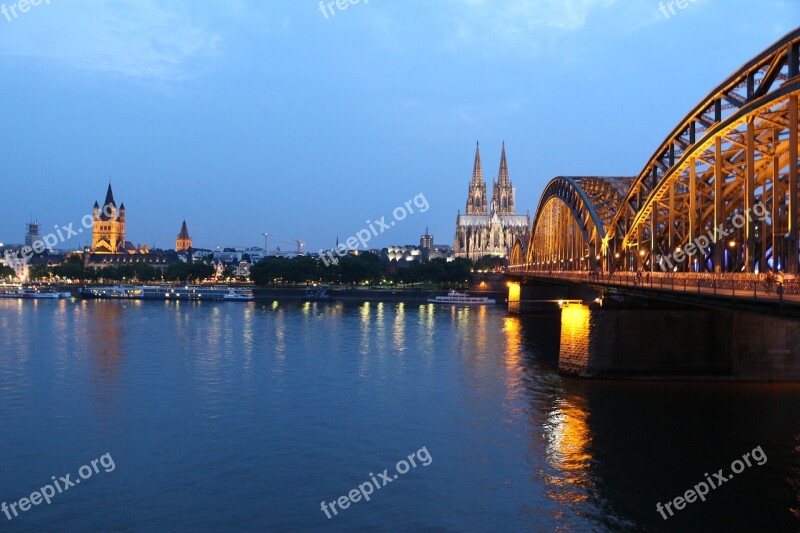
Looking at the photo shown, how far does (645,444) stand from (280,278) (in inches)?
5229

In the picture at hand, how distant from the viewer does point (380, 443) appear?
2822 centimetres

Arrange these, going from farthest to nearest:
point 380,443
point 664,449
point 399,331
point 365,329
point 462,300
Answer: point 462,300 → point 365,329 → point 399,331 → point 380,443 → point 664,449

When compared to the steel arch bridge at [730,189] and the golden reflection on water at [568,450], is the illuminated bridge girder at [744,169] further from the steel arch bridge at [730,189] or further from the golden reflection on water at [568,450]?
the golden reflection on water at [568,450]

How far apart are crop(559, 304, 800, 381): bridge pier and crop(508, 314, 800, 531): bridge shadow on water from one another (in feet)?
2.55

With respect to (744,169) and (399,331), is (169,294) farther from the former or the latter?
(744,169)

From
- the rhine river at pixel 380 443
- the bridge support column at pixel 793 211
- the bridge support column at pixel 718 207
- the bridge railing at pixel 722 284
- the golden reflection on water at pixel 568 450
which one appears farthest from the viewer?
the bridge support column at pixel 718 207

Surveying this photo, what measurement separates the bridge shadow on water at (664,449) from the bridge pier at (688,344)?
78 centimetres

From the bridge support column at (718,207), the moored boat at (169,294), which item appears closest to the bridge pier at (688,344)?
the bridge support column at (718,207)

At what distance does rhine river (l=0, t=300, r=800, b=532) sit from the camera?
21.5 meters

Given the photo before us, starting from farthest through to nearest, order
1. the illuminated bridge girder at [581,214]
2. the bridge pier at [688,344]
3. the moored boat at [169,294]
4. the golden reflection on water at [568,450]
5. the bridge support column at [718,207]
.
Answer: the moored boat at [169,294], the illuminated bridge girder at [581,214], the bridge pier at [688,344], the bridge support column at [718,207], the golden reflection on water at [568,450]

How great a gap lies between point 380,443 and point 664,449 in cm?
988

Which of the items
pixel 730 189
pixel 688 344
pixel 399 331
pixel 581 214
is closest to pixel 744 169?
pixel 730 189

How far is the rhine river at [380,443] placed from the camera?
2150 centimetres

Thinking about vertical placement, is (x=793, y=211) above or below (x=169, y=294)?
above
